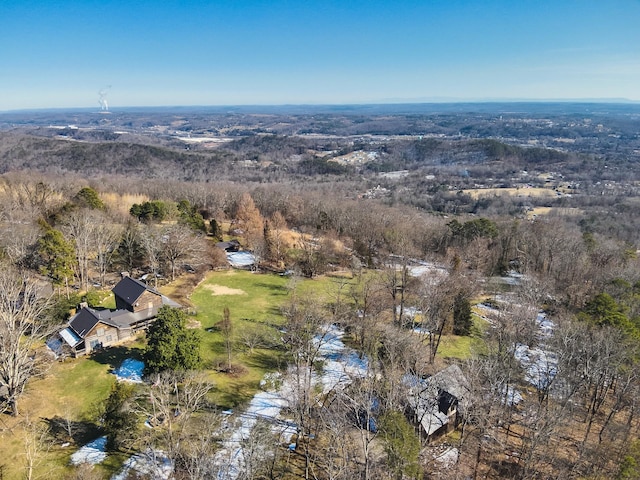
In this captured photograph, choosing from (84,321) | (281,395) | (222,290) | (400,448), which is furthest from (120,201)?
(400,448)


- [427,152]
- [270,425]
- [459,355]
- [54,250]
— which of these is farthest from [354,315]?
[427,152]

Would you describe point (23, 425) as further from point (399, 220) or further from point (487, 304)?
point (399, 220)

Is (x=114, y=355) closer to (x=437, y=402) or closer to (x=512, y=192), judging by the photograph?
(x=437, y=402)

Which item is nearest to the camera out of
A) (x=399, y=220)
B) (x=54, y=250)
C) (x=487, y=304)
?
(x=54, y=250)

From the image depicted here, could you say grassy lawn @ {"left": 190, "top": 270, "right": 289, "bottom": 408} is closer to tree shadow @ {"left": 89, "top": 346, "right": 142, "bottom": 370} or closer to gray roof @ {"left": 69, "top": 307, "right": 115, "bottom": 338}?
tree shadow @ {"left": 89, "top": 346, "right": 142, "bottom": 370}

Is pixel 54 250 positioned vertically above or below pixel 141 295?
above
